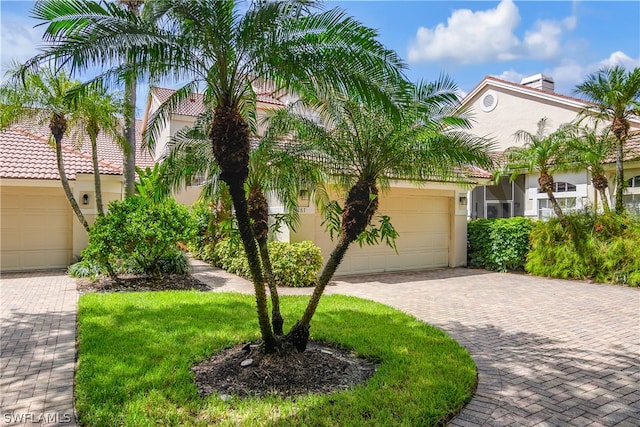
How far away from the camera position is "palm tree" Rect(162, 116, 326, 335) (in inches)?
253

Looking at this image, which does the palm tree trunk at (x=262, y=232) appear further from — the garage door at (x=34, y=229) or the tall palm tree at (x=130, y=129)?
the garage door at (x=34, y=229)

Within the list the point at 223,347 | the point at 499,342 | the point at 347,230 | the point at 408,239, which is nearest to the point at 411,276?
the point at 408,239

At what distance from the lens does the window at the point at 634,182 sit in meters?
15.6

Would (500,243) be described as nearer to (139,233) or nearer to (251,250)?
(139,233)

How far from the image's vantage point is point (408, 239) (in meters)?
15.5

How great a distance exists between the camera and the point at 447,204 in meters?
16.5

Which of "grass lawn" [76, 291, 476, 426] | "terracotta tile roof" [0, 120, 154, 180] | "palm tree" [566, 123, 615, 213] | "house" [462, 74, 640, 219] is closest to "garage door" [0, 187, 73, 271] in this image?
"terracotta tile roof" [0, 120, 154, 180]

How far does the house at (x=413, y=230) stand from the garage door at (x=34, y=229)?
4536 mm

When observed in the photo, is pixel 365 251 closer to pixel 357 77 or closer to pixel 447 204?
pixel 447 204

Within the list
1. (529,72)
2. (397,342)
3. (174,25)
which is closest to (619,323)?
(397,342)

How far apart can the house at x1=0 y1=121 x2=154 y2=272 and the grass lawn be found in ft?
22.2

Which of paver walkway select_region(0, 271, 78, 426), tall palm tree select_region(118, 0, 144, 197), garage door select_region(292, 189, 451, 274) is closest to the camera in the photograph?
paver walkway select_region(0, 271, 78, 426)

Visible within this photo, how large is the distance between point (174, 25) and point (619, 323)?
942 centimetres

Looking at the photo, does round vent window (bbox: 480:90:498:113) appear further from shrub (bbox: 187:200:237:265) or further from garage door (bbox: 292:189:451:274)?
shrub (bbox: 187:200:237:265)
